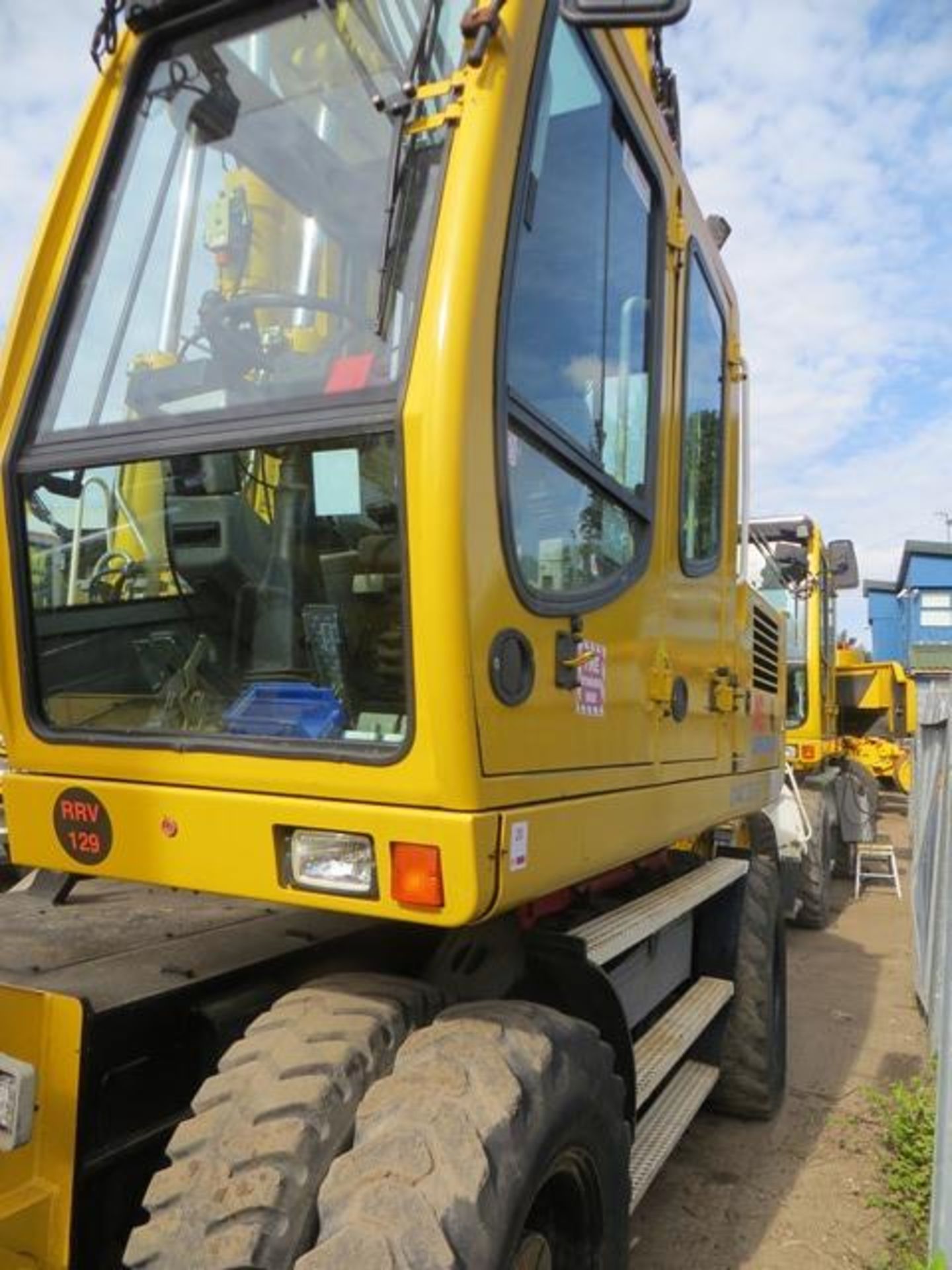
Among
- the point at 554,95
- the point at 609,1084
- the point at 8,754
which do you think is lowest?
the point at 609,1084

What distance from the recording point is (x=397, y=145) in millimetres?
1945

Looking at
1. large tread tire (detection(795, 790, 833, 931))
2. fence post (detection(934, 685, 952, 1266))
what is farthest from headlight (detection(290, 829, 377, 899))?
large tread tire (detection(795, 790, 833, 931))

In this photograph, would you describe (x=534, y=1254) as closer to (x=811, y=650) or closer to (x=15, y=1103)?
(x=15, y=1103)

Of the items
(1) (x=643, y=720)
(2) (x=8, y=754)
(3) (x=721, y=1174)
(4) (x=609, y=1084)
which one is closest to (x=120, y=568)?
(2) (x=8, y=754)

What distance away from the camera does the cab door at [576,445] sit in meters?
1.97

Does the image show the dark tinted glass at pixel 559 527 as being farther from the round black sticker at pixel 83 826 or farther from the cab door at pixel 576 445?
the round black sticker at pixel 83 826

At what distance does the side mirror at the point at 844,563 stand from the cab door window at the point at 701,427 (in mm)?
5904

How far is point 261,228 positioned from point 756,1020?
3563mm

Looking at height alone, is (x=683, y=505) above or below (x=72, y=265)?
below

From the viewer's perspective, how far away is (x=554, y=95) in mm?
2182

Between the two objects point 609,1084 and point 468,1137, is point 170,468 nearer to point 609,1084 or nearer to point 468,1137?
point 468,1137

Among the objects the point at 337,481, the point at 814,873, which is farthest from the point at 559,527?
the point at 814,873

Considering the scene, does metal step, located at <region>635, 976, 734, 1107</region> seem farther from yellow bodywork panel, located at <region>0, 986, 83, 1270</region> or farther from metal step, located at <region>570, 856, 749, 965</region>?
yellow bodywork panel, located at <region>0, 986, 83, 1270</region>

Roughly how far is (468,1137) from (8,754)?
133 centimetres
